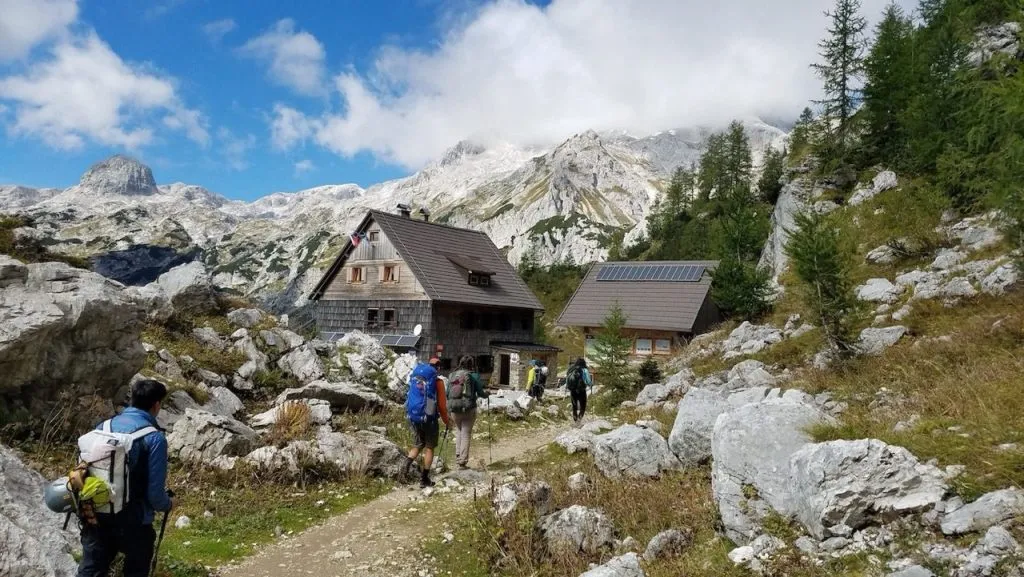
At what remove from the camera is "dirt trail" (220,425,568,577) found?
23.4 feet

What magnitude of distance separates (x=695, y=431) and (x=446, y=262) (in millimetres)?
29459

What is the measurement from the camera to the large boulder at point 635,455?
898 cm

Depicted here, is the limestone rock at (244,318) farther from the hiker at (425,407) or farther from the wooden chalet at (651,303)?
the wooden chalet at (651,303)

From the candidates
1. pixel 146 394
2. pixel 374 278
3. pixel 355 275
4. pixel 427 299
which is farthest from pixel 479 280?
pixel 146 394

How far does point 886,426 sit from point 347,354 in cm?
1820

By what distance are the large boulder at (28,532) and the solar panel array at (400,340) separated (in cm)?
2688

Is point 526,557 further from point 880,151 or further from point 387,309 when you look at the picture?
point 880,151

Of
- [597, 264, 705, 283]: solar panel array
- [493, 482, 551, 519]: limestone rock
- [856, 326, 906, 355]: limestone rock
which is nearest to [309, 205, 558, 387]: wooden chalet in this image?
[597, 264, 705, 283]: solar panel array

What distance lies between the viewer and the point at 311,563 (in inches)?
290

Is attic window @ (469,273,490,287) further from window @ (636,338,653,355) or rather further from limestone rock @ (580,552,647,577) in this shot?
limestone rock @ (580,552,647,577)

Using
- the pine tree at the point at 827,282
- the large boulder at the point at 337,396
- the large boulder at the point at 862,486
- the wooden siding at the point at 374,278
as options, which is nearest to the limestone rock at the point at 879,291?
the pine tree at the point at 827,282

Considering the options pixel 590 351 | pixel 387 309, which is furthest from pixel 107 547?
pixel 590 351

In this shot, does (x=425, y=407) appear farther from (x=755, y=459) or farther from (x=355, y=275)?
(x=355, y=275)

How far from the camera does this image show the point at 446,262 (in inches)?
1470
